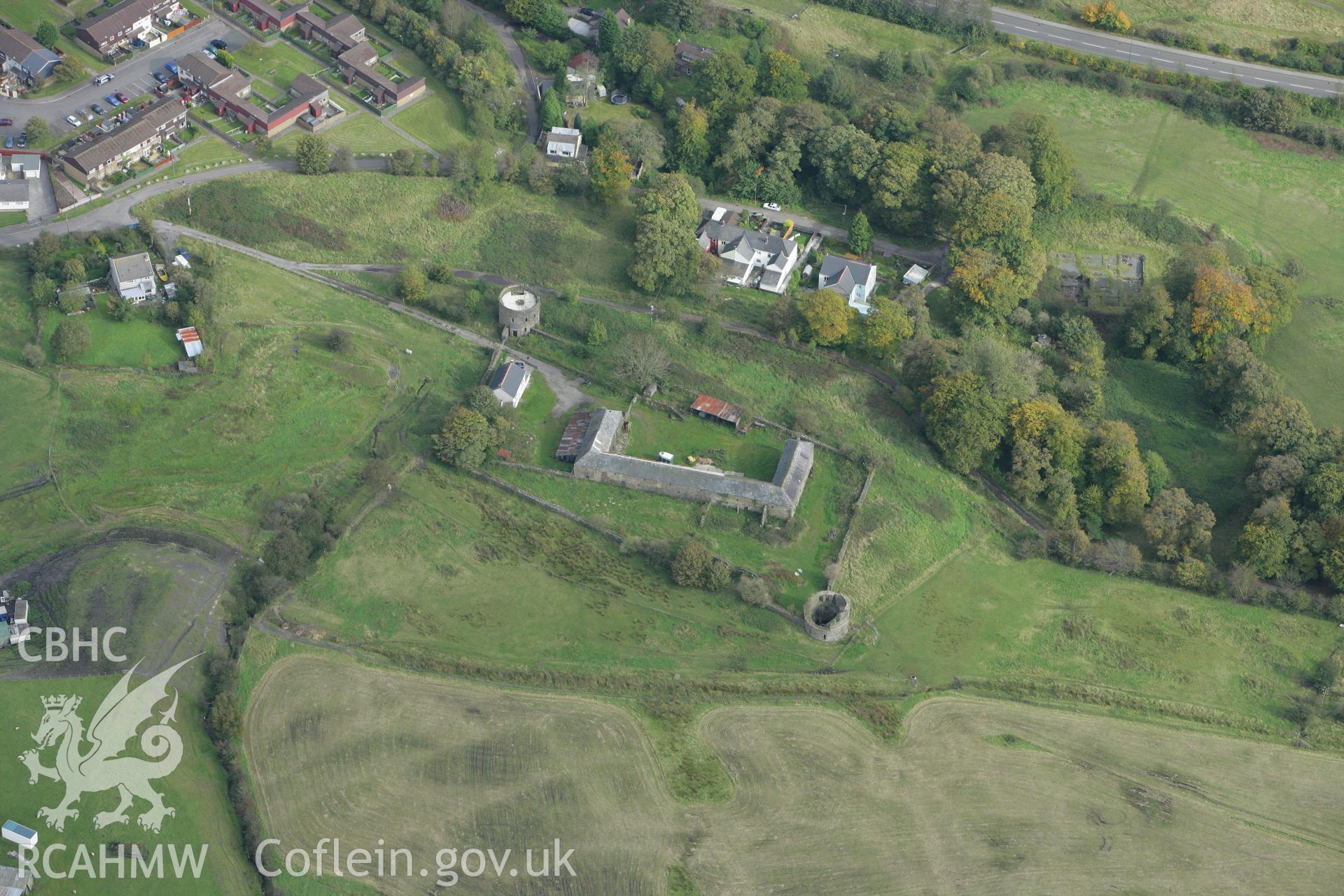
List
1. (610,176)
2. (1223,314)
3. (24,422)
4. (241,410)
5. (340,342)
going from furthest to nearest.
Answer: (610,176) → (1223,314) → (340,342) → (241,410) → (24,422)

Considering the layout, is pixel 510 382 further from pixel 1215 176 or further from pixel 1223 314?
pixel 1215 176

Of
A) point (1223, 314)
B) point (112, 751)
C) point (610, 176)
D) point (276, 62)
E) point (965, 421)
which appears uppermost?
point (1223, 314)

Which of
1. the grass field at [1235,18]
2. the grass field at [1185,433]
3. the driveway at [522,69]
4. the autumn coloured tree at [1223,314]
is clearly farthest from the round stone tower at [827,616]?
the grass field at [1235,18]

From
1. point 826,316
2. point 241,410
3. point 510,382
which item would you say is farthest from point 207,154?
point 826,316

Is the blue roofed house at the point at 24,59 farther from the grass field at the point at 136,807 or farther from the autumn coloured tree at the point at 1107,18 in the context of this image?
the autumn coloured tree at the point at 1107,18

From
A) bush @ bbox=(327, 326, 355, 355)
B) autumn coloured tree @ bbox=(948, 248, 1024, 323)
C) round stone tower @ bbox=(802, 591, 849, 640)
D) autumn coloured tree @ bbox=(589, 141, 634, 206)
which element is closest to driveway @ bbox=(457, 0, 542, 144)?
autumn coloured tree @ bbox=(589, 141, 634, 206)

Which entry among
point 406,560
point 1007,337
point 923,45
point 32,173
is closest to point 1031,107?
point 923,45

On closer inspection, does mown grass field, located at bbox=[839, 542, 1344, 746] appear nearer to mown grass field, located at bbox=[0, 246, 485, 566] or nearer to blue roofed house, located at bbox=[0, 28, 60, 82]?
mown grass field, located at bbox=[0, 246, 485, 566]
